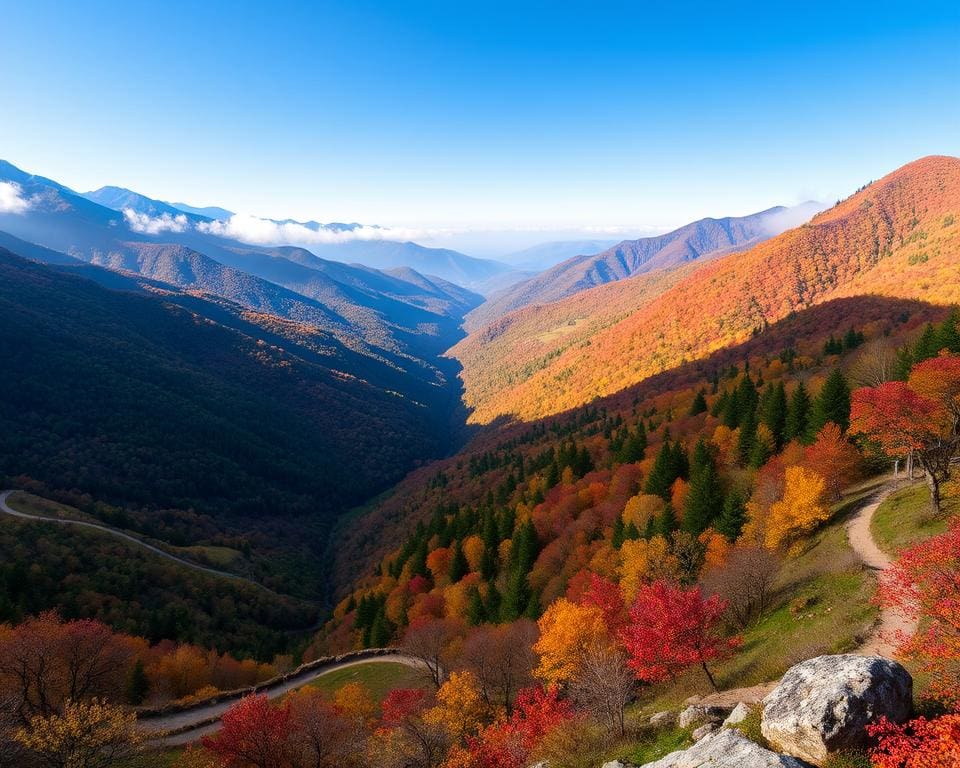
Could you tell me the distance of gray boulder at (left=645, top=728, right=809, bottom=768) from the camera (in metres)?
16.7

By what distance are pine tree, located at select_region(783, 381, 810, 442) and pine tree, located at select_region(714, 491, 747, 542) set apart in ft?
61.5

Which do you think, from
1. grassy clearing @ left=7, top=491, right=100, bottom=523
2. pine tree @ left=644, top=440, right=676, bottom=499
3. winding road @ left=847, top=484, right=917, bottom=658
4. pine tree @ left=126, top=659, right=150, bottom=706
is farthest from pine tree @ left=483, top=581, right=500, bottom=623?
grassy clearing @ left=7, top=491, right=100, bottom=523

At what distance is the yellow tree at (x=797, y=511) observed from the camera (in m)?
50.7

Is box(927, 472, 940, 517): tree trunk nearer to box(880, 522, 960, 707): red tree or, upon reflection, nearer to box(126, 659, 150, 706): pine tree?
box(880, 522, 960, 707): red tree

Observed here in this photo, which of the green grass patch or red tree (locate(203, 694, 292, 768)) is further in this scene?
red tree (locate(203, 694, 292, 768))

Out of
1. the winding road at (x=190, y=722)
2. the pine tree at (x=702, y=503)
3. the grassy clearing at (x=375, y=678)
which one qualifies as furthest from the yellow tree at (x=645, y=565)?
the winding road at (x=190, y=722)

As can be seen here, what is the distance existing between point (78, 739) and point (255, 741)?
11.7m

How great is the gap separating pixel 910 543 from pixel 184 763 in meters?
58.9

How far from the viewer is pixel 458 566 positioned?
97875mm

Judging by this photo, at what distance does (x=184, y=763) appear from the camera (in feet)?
126

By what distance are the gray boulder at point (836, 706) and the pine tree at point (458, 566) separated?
3276 inches

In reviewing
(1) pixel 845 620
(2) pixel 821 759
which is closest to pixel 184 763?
(2) pixel 821 759

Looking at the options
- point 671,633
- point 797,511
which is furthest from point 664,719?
point 797,511

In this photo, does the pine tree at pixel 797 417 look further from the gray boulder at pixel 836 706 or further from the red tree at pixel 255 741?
the red tree at pixel 255 741
